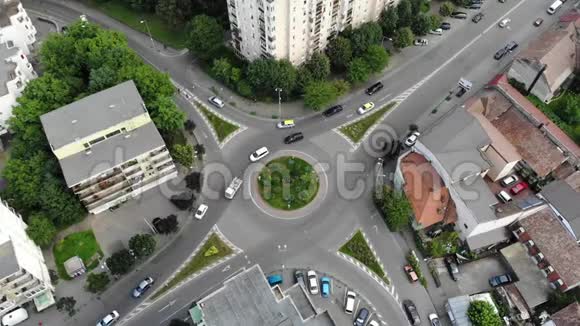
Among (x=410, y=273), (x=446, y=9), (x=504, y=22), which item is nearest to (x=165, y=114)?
(x=410, y=273)

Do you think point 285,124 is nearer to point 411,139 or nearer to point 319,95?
point 319,95

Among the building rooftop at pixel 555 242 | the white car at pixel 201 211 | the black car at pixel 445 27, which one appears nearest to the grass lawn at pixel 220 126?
the white car at pixel 201 211

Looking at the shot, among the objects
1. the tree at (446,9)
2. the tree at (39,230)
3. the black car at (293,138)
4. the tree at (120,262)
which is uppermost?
the tree at (446,9)

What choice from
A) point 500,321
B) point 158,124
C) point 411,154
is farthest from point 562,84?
point 158,124

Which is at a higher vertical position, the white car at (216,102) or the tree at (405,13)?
the tree at (405,13)

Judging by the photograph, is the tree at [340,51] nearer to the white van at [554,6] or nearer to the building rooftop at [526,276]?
the building rooftop at [526,276]

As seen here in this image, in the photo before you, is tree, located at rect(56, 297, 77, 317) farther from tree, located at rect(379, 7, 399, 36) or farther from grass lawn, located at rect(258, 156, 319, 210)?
tree, located at rect(379, 7, 399, 36)

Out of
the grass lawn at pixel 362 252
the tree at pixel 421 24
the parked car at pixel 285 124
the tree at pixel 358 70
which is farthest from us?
the tree at pixel 421 24

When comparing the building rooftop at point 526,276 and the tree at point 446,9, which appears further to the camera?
the tree at point 446,9
